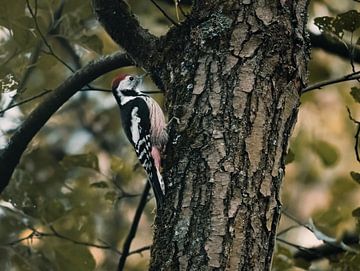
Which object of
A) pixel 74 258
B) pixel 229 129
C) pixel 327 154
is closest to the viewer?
pixel 229 129

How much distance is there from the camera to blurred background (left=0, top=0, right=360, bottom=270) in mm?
3955

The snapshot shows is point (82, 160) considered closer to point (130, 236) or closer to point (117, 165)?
point (117, 165)

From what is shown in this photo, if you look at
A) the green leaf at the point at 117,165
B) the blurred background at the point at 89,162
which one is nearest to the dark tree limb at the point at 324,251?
the blurred background at the point at 89,162

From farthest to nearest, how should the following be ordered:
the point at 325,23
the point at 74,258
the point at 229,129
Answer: the point at 74,258 < the point at 325,23 < the point at 229,129

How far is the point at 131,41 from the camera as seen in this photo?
3311 mm

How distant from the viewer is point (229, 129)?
8.77 feet

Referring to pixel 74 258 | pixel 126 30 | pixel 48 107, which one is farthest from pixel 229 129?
pixel 74 258

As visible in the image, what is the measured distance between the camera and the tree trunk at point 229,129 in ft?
8.28

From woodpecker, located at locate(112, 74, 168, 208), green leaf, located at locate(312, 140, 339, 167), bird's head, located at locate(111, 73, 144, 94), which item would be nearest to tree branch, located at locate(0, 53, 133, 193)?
woodpecker, located at locate(112, 74, 168, 208)

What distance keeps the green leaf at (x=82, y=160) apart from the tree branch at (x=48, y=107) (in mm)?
671

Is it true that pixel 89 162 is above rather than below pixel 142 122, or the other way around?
below

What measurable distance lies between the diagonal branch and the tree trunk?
0.87ft

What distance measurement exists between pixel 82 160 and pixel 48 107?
80 centimetres

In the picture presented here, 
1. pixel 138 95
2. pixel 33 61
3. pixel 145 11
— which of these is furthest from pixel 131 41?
pixel 145 11
